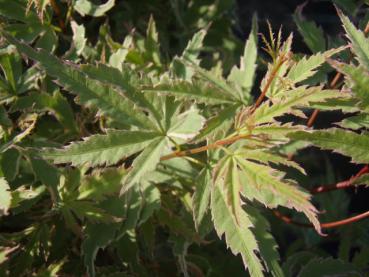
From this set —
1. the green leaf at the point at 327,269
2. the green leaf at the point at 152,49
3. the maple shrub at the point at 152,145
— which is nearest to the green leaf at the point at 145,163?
the maple shrub at the point at 152,145

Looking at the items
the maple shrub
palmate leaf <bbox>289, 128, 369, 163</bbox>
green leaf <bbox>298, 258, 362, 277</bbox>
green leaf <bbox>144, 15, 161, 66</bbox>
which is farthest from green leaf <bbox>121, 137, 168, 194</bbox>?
green leaf <bbox>298, 258, 362, 277</bbox>

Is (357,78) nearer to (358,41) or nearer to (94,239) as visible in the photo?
(358,41)

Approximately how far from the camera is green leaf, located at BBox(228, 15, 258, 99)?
112 cm

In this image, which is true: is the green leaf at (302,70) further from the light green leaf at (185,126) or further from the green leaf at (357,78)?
the light green leaf at (185,126)

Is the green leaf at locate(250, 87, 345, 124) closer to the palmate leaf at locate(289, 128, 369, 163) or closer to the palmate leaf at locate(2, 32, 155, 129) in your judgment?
the palmate leaf at locate(289, 128, 369, 163)

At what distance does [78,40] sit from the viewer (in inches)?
43.1

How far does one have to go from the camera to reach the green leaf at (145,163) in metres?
0.85

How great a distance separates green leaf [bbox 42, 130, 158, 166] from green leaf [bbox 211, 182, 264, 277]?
0.58 ft

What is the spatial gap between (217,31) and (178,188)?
666mm

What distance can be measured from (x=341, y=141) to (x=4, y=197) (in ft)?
1.99

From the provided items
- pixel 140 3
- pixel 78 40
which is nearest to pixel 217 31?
pixel 140 3

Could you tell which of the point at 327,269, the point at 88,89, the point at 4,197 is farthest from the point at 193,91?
the point at 327,269

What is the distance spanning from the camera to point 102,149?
85cm

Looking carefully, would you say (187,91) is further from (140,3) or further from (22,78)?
(140,3)
